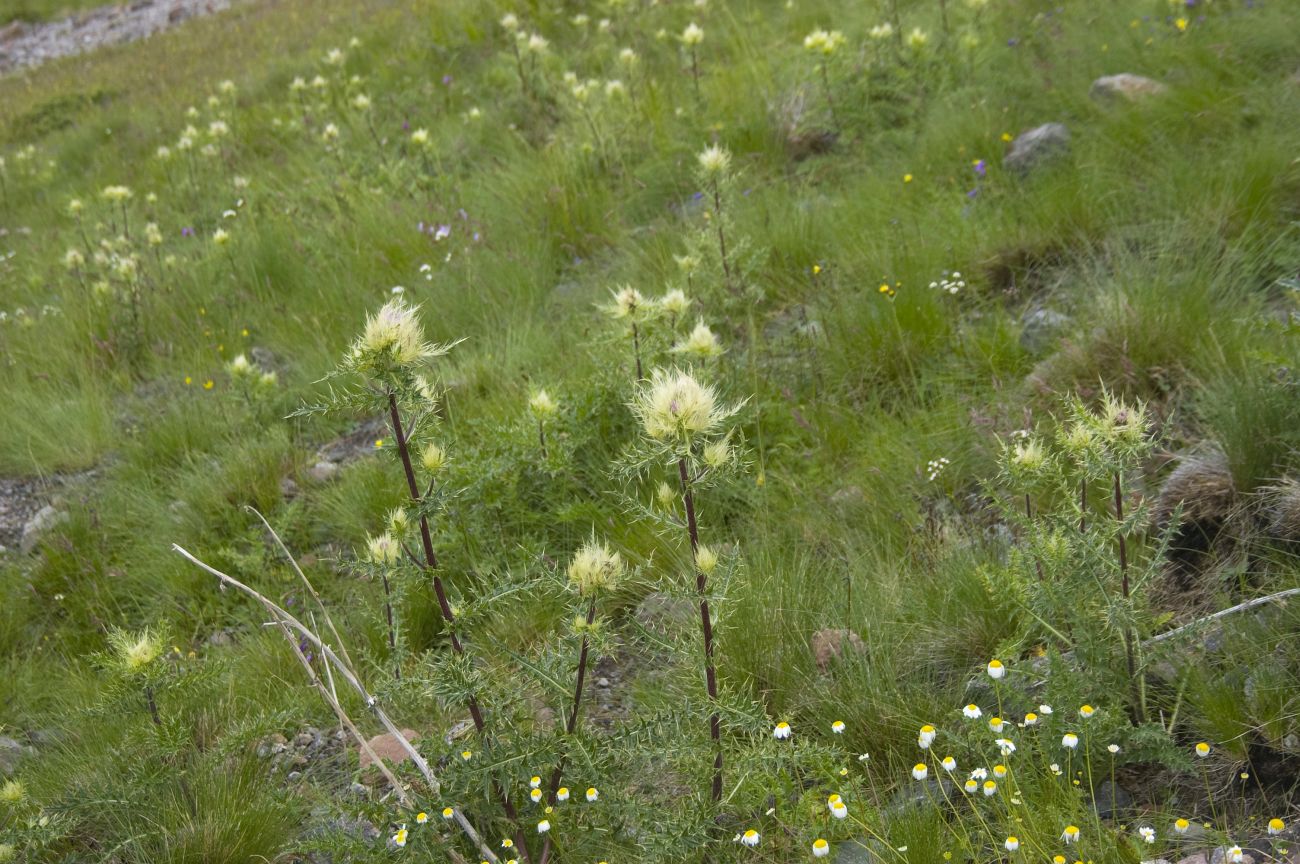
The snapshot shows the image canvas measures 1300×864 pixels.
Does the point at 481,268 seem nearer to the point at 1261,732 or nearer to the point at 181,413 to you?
the point at 181,413

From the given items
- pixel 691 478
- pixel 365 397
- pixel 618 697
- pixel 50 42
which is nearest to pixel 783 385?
pixel 618 697

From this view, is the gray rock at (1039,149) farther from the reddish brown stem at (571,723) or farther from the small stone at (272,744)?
the small stone at (272,744)

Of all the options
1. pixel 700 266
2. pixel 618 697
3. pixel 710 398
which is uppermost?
pixel 710 398

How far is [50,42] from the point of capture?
20.9 m

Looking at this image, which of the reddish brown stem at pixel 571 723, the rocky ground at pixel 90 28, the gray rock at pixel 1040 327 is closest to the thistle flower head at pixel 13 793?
the reddish brown stem at pixel 571 723

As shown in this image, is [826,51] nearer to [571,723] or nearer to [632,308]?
[632,308]

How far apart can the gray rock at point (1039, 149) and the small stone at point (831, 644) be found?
2.79 metres

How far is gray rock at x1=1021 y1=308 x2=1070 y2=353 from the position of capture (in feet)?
11.2

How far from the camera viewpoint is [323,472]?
4.20 metres

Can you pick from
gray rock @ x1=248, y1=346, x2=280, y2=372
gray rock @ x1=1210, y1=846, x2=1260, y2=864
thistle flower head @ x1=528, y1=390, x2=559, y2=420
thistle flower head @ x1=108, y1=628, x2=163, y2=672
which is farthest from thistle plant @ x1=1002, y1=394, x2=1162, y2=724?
gray rock @ x1=248, y1=346, x2=280, y2=372

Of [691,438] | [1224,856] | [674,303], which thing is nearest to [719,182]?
[674,303]

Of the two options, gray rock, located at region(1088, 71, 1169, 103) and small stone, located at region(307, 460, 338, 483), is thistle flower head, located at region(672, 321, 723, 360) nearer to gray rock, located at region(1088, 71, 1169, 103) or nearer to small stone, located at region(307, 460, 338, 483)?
small stone, located at region(307, 460, 338, 483)

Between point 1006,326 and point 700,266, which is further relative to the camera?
point 700,266

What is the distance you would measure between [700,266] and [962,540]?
1.78 m
